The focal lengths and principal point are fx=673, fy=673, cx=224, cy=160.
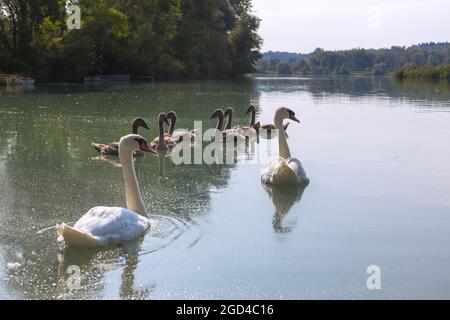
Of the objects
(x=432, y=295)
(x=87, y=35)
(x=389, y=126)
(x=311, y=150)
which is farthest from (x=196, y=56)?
(x=432, y=295)

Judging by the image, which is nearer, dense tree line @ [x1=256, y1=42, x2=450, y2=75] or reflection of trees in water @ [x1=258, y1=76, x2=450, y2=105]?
reflection of trees in water @ [x1=258, y1=76, x2=450, y2=105]

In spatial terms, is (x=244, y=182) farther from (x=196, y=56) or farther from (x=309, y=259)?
(x=196, y=56)

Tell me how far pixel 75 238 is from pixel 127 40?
140ft

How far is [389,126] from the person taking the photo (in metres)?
17.8

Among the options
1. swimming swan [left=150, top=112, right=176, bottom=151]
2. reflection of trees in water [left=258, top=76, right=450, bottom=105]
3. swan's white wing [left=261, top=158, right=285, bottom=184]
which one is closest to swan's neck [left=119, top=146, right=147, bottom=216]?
swan's white wing [left=261, top=158, right=285, bottom=184]

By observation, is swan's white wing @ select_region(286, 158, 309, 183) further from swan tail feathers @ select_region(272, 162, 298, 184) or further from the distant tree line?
the distant tree line

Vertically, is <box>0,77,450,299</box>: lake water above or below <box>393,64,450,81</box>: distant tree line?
below

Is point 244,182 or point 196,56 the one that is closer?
point 244,182

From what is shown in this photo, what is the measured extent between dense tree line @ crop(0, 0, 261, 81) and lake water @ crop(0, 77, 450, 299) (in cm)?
2801

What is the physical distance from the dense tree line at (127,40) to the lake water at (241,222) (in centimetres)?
2801

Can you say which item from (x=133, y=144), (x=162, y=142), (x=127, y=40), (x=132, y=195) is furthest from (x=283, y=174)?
(x=127, y=40)

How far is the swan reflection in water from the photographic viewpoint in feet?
24.2

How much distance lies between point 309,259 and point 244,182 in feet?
12.1

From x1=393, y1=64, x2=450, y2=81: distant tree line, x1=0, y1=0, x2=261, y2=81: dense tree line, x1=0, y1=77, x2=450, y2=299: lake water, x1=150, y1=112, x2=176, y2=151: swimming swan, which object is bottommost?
x1=0, y1=77, x2=450, y2=299: lake water
